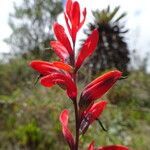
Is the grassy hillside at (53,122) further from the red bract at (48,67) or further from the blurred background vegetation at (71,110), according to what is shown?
the red bract at (48,67)

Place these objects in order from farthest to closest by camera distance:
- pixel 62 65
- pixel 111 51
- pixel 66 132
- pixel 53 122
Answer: pixel 53 122 → pixel 111 51 → pixel 66 132 → pixel 62 65

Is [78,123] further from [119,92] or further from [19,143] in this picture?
[119,92]

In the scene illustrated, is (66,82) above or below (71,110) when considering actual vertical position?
above

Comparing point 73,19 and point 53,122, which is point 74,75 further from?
point 53,122

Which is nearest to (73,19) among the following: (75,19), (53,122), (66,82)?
(75,19)

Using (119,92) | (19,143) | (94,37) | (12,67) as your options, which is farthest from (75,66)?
(12,67)

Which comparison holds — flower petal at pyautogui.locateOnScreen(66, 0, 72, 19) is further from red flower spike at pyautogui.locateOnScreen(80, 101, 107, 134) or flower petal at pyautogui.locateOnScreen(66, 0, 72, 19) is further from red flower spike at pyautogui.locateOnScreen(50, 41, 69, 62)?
red flower spike at pyautogui.locateOnScreen(80, 101, 107, 134)

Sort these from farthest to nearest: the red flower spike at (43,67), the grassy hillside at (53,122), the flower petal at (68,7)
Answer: the grassy hillside at (53,122)
the flower petal at (68,7)
the red flower spike at (43,67)

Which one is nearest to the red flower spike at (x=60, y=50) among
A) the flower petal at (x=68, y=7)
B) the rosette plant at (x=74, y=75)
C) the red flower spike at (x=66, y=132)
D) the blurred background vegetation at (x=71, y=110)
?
the rosette plant at (x=74, y=75)
